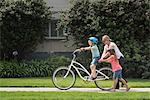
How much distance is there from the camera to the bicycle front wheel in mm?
13609

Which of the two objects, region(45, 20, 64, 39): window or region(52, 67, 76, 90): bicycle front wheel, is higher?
region(45, 20, 64, 39): window

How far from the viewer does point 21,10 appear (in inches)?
892

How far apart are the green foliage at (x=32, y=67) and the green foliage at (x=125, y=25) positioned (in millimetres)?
1971

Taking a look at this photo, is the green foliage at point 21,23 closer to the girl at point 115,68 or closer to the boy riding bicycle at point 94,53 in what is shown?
the boy riding bicycle at point 94,53

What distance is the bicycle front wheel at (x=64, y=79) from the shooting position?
13609 mm

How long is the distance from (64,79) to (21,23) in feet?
31.7

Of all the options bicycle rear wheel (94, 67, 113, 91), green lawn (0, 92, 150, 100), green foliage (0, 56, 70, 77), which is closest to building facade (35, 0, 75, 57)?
green foliage (0, 56, 70, 77)

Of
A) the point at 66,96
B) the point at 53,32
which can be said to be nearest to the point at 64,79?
the point at 66,96

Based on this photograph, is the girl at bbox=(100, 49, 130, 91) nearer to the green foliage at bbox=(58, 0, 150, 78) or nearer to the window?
the green foliage at bbox=(58, 0, 150, 78)

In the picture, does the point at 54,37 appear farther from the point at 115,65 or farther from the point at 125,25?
the point at 115,65

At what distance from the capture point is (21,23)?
22750 mm

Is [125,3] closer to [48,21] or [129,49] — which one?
[129,49]

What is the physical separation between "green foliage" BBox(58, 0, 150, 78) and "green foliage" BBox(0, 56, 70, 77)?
6.47ft

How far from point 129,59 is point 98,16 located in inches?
96.8
